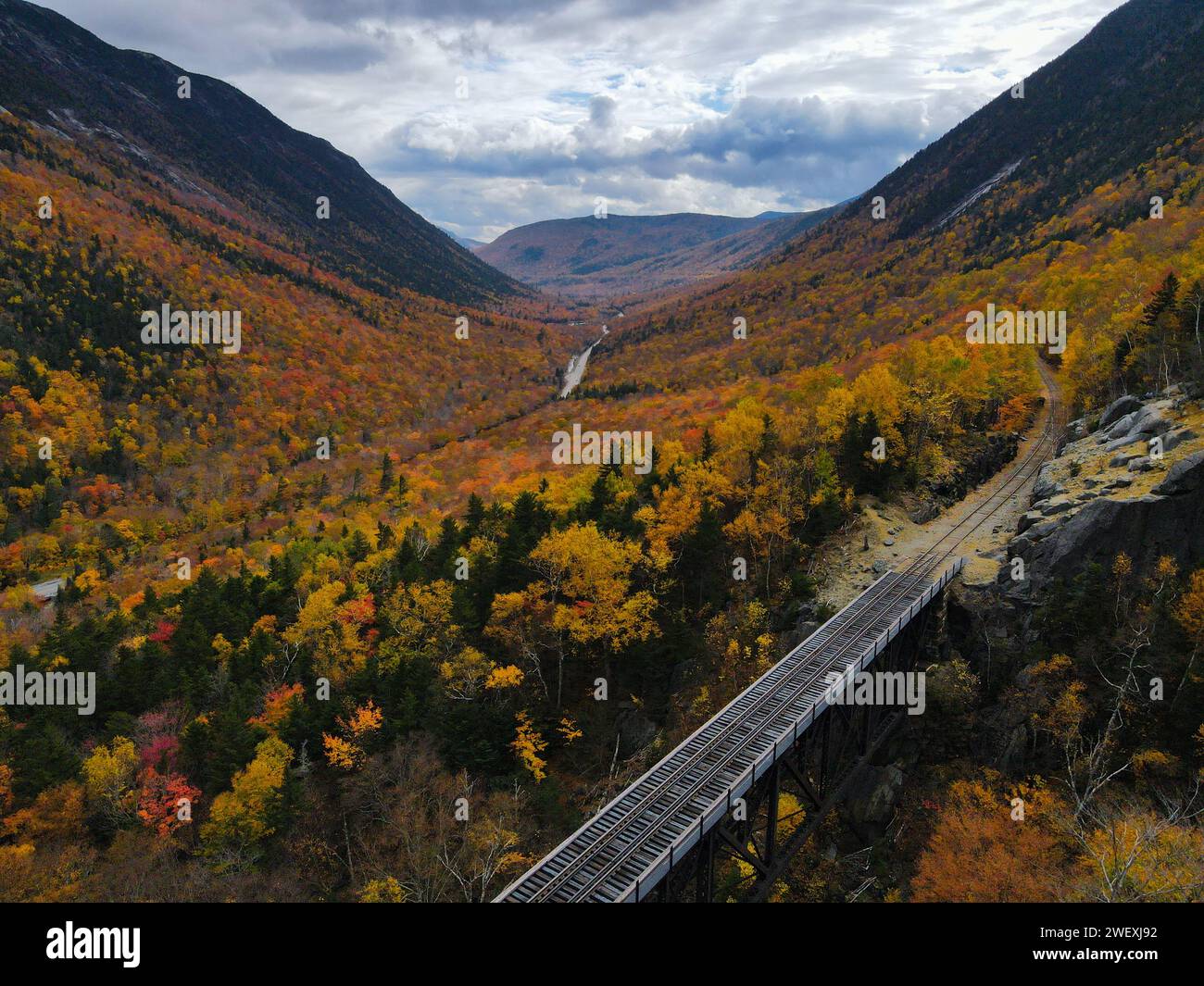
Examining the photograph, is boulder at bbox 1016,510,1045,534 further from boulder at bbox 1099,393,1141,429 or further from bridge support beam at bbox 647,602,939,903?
boulder at bbox 1099,393,1141,429

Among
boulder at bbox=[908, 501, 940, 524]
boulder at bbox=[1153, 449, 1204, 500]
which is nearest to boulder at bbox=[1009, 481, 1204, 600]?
boulder at bbox=[1153, 449, 1204, 500]

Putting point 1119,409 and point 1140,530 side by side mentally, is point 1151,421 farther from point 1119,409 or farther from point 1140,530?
point 1140,530

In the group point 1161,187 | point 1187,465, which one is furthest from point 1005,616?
point 1161,187

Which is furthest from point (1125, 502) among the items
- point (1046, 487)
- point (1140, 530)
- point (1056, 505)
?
point (1046, 487)

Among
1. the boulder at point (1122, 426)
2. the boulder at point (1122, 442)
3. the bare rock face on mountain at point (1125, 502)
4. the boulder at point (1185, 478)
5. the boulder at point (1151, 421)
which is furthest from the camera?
the boulder at point (1122, 426)

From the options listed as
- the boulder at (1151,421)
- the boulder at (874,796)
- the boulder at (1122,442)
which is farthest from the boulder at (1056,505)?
the boulder at (874,796)

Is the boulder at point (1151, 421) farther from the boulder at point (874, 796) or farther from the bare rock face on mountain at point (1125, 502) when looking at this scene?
the boulder at point (874, 796)

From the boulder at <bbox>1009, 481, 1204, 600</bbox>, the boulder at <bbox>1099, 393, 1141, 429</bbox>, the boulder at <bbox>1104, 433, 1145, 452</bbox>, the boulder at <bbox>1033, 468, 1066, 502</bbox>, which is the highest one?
the boulder at <bbox>1099, 393, 1141, 429</bbox>
